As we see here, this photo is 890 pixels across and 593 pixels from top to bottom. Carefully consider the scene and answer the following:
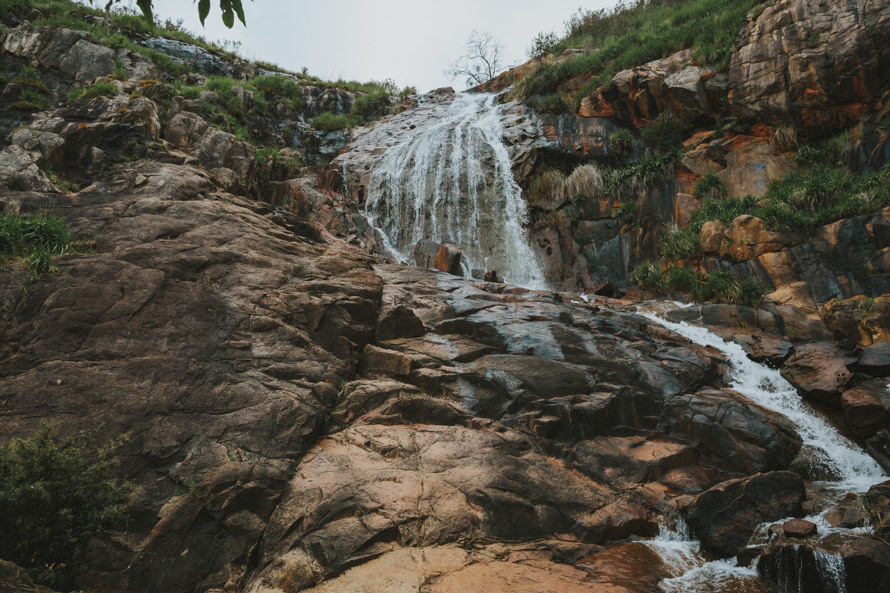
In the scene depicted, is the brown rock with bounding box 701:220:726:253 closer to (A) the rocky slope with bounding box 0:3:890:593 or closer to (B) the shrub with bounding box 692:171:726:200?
(B) the shrub with bounding box 692:171:726:200

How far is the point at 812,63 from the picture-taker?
13148mm

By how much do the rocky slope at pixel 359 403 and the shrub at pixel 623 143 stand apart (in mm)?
7708

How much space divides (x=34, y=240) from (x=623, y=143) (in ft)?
54.3

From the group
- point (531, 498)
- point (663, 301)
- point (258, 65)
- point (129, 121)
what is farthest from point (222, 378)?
point (258, 65)

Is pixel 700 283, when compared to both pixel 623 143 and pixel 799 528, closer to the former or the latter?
pixel 623 143

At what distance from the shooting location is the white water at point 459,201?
15.5 metres

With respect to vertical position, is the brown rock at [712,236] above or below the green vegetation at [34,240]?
above

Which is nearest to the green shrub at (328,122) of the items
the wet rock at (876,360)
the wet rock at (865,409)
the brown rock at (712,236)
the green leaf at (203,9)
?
the brown rock at (712,236)

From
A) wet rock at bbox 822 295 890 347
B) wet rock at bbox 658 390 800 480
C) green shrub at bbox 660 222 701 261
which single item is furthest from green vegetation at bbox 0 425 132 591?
green shrub at bbox 660 222 701 261

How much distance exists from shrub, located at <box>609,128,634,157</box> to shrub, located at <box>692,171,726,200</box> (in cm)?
312

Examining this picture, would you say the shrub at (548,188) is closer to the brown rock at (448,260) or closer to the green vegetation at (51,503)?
the brown rock at (448,260)

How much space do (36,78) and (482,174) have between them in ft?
44.2

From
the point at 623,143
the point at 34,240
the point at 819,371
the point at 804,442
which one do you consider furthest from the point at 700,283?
the point at 34,240

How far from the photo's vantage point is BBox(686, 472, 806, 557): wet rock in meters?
5.19
